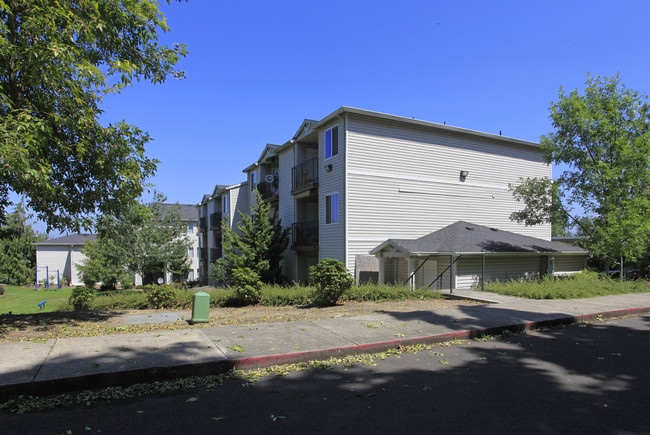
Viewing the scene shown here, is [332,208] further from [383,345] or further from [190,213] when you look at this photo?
[190,213]

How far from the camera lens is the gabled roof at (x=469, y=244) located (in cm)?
1644

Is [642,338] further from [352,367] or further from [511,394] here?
[352,367]

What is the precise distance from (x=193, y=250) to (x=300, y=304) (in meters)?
39.9

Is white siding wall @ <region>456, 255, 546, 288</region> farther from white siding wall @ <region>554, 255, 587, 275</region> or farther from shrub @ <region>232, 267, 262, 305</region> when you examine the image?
shrub @ <region>232, 267, 262, 305</region>

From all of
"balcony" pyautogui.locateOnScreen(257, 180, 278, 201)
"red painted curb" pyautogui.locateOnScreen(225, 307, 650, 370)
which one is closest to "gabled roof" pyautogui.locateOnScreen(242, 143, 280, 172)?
"balcony" pyautogui.locateOnScreen(257, 180, 278, 201)

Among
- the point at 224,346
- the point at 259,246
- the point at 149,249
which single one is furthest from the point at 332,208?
the point at 149,249

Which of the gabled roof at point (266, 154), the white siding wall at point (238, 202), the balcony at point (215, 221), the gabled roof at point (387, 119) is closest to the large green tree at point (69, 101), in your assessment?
the gabled roof at point (387, 119)

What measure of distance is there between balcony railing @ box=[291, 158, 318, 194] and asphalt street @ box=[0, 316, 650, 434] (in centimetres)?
1544

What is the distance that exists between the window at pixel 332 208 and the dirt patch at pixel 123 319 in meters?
6.96

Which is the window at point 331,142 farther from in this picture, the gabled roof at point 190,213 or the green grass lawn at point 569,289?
the gabled roof at point 190,213

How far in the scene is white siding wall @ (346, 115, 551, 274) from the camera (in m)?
18.6

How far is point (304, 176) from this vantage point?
72.3 ft

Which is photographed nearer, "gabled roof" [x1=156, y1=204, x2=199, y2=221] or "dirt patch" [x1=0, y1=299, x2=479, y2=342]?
"dirt patch" [x1=0, y1=299, x2=479, y2=342]

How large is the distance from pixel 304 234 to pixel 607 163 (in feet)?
47.7
